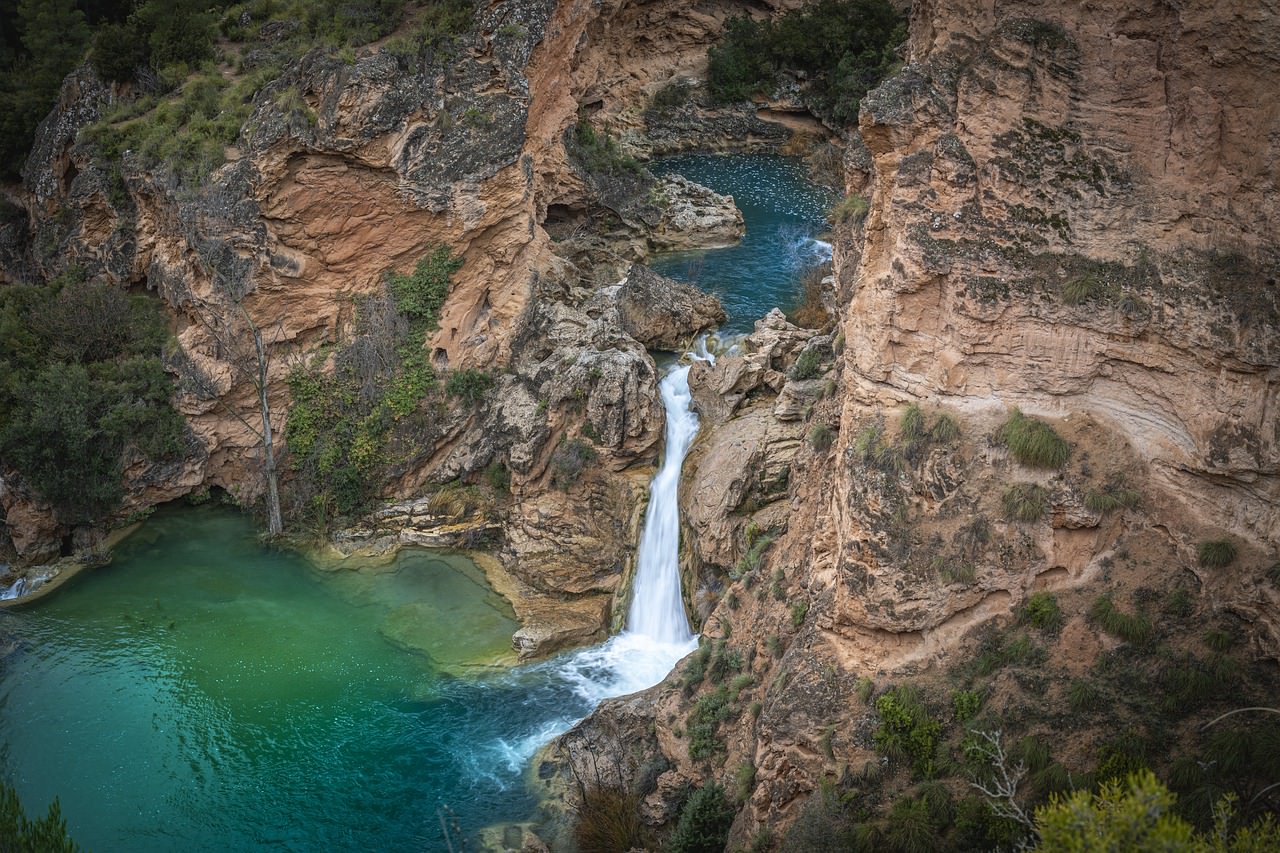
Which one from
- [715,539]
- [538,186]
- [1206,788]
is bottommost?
[715,539]

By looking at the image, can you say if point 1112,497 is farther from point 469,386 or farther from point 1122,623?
point 469,386

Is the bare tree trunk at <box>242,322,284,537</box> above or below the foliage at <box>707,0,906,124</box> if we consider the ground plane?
below

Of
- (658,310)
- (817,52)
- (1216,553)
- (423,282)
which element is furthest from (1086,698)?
(817,52)

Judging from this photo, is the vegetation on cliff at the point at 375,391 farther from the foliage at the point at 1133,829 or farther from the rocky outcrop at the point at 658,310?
the foliage at the point at 1133,829

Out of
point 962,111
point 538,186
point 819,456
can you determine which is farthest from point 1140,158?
point 538,186

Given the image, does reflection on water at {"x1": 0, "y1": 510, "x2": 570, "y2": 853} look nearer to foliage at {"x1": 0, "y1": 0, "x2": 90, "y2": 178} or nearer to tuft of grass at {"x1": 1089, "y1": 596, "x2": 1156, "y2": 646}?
tuft of grass at {"x1": 1089, "y1": 596, "x2": 1156, "y2": 646}

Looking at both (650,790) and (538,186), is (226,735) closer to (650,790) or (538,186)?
(650,790)

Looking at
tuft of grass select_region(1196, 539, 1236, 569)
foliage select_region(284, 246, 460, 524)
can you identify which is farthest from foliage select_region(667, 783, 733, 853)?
foliage select_region(284, 246, 460, 524)
